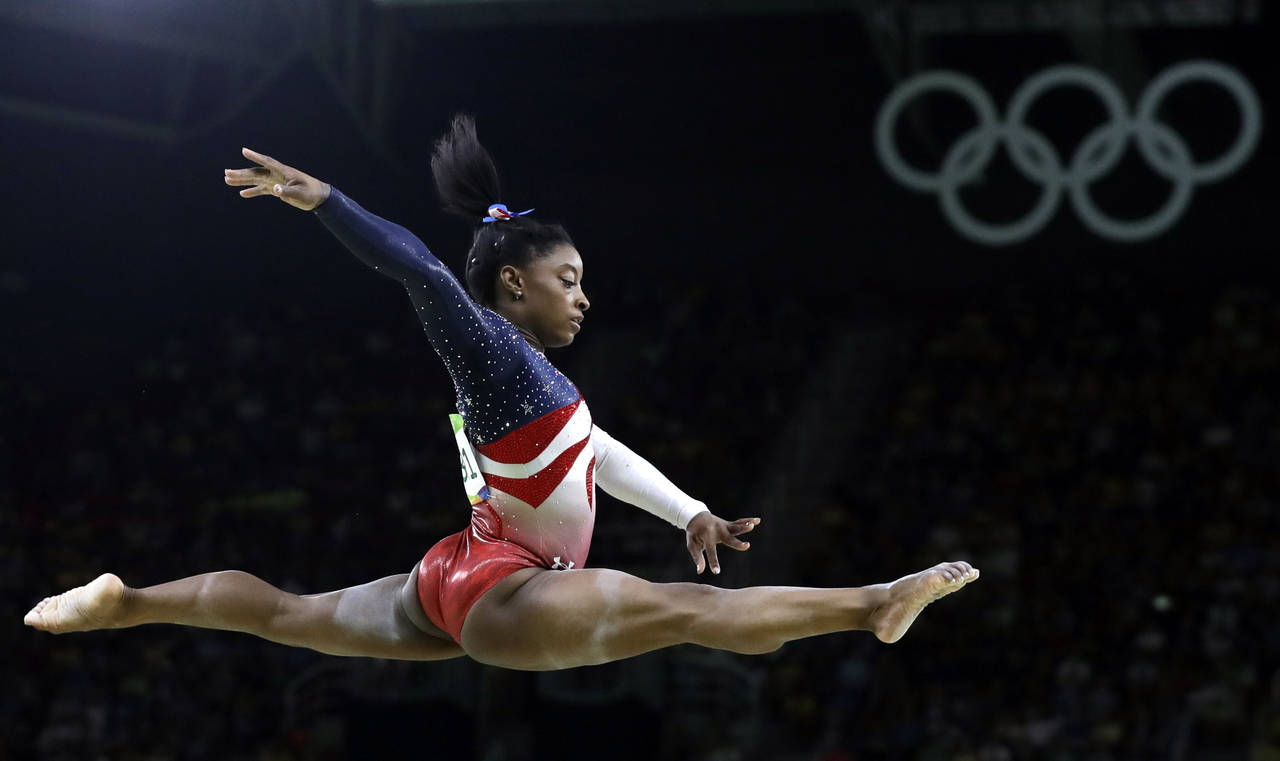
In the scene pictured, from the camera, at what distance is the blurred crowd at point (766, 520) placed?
10602 mm

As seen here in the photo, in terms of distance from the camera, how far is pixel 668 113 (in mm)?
15891

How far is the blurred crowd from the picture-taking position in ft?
34.8

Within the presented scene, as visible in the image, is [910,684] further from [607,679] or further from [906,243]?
[906,243]

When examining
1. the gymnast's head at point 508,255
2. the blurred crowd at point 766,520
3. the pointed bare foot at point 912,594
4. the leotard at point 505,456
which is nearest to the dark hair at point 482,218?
the gymnast's head at point 508,255

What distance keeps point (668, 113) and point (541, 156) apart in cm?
138

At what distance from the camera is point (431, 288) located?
3.80m

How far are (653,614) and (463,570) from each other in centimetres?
58

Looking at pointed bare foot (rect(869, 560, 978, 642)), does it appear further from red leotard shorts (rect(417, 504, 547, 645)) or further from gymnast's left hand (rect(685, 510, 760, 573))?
red leotard shorts (rect(417, 504, 547, 645))

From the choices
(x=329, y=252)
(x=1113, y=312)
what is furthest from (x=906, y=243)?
(x=329, y=252)

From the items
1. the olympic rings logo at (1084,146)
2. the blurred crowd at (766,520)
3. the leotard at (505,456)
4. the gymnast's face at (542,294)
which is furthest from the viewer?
the olympic rings logo at (1084,146)

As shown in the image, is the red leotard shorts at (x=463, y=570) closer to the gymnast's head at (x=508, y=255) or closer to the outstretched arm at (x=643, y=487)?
the outstretched arm at (x=643, y=487)

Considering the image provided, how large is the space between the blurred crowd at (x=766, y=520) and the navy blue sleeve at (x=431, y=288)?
268 inches

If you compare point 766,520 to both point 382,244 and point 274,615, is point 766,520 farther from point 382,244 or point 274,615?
point 382,244

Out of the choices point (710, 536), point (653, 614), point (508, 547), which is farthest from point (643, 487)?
point (653, 614)
